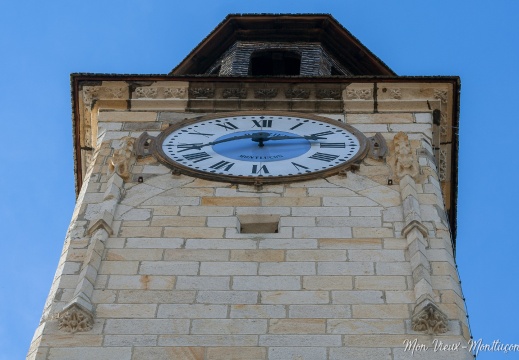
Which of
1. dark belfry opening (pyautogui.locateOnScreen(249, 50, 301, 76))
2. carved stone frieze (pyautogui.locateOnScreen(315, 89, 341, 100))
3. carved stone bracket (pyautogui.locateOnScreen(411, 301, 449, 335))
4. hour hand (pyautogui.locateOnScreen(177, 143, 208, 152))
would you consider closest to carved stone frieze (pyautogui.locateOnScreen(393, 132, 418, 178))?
Result: carved stone frieze (pyautogui.locateOnScreen(315, 89, 341, 100))

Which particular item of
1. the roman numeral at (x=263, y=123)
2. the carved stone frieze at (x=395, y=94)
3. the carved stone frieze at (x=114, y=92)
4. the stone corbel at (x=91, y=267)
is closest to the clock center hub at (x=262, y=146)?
the roman numeral at (x=263, y=123)

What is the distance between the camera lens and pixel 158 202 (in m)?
14.5

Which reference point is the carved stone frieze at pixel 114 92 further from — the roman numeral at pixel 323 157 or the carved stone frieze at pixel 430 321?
the carved stone frieze at pixel 430 321

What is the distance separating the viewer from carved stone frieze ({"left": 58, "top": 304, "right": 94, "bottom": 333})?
12.0 meters

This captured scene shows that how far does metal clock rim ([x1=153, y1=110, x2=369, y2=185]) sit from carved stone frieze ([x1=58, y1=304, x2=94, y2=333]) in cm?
322

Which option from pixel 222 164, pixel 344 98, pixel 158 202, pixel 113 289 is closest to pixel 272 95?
pixel 344 98

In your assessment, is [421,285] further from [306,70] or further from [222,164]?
[306,70]

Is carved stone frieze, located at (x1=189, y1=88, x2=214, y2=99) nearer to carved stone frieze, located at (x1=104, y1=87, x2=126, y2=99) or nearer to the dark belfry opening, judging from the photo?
carved stone frieze, located at (x1=104, y1=87, x2=126, y2=99)

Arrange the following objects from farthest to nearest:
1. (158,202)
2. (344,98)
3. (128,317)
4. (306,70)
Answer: (306,70) → (344,98) → (158,202) → (128,317)

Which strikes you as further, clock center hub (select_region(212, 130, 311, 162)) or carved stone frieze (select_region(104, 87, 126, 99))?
carved stone frieze (select_region(104, 87, 126, 99))

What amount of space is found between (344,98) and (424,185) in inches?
106

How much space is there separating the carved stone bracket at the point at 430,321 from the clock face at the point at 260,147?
3273 mm

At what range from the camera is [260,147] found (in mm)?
15961

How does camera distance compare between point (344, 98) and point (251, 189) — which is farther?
point (344, 98)
